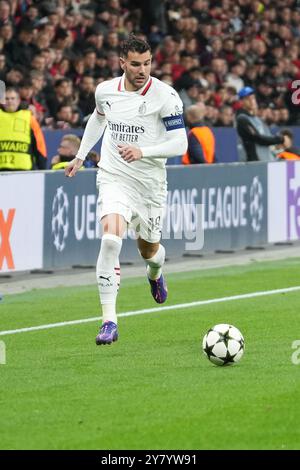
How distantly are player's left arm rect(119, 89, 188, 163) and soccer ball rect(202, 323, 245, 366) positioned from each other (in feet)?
5.79

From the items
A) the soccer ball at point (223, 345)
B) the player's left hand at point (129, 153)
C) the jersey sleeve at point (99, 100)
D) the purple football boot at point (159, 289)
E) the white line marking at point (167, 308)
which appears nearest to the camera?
the soccer ball at point (223, 345)

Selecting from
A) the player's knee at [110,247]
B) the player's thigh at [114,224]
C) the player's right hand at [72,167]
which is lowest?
the player's knee at [110,247]

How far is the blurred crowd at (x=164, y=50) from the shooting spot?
22047 mm

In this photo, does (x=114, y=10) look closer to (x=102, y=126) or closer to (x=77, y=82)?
(x=77, y=82)

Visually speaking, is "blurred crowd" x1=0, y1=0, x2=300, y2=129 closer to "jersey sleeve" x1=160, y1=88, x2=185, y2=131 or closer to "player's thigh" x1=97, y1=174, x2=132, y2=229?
"player's thigh" x1=97, y1=174, x2=132, y2=229

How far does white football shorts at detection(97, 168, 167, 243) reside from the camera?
1150 cm

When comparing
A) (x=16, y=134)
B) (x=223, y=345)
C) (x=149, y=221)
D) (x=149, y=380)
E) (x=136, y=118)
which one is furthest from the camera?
(x=16, y=134)

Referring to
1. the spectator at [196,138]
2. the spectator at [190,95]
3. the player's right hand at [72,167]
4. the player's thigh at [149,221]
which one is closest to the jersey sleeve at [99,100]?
the player's right hand at [72,167]

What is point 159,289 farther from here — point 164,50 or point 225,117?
point 164,50

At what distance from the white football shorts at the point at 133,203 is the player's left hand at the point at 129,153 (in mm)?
669

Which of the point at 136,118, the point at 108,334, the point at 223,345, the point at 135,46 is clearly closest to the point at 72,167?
the point at 136,118

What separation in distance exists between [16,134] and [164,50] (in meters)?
Result: 9.88

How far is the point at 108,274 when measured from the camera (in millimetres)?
11188

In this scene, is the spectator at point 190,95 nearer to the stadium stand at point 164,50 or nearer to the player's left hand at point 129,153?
the stadium stand at point 164,50
